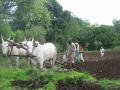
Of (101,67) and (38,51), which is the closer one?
(101,67)

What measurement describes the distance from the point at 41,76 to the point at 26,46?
5544 millimetres

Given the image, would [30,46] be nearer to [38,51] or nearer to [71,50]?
[38,51]

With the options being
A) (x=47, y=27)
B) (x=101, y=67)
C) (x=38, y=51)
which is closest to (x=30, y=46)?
(x=38, y=51)

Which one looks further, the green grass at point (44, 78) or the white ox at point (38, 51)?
the white ox at point (38, 51)

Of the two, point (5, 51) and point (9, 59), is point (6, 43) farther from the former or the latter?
point (9, 59)

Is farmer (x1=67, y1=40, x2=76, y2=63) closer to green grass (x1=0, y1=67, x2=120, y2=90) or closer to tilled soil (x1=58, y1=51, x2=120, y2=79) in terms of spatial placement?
tilled soil (x1=58, y1=51, x2=120, y2=79)

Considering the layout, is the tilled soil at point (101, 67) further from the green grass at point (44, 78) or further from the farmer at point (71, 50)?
the green grass at point (44, 78)

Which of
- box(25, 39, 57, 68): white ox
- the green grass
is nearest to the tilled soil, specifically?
box(25, 39, 57, 68): white ox

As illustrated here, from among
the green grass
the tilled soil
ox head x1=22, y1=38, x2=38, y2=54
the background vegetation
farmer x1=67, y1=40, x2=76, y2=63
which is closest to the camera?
the green grass

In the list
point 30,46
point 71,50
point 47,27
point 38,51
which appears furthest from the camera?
point 47,27

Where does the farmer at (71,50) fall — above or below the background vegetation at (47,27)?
below

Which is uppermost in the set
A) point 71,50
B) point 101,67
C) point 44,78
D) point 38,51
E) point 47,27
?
point 47,27

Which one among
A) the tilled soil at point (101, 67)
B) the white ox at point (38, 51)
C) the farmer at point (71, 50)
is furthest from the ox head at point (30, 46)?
the farmer at point (71, 50)

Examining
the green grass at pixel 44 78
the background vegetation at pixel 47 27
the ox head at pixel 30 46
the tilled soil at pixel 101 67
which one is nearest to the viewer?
the green grass at pixel 44 78
